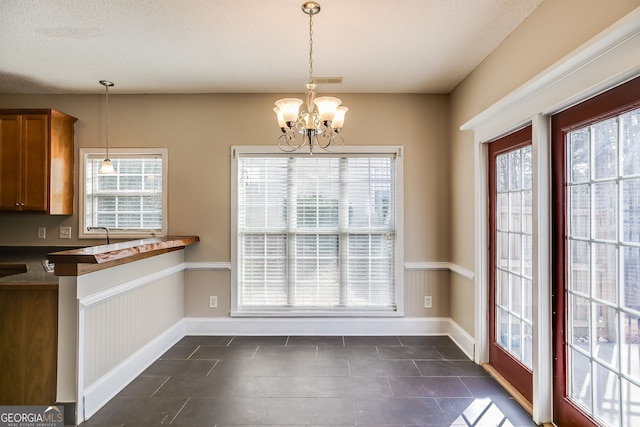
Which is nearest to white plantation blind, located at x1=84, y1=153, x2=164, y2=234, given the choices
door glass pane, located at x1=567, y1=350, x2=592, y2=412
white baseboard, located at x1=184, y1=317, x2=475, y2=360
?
white baseboard, located at x1=184, y1=317, x2=475, y2=360

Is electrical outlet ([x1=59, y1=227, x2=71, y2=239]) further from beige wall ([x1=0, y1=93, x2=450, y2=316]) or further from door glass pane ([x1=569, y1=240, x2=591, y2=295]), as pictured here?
door glass pane ([x1=569, y1=240, x2=591, y2=295])

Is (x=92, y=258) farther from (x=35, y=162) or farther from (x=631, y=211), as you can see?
(x=631, y=211)

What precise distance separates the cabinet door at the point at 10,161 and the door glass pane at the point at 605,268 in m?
4.64

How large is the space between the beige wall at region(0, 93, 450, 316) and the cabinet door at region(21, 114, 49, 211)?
0.36m

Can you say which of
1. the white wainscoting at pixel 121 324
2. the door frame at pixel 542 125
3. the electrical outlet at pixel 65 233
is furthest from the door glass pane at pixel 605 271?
the electrical outlet at pixel 65 233

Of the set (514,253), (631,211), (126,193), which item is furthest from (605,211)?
(126,193)

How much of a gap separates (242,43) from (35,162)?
2.46 metres

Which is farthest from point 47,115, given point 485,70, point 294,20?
point 485,70

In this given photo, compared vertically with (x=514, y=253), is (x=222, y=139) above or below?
above

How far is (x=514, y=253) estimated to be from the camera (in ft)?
8.46

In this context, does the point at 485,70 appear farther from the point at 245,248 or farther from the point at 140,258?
the point at 140,258

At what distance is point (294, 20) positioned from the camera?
236 centimetres

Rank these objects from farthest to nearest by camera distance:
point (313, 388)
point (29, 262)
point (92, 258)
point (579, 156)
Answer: point (29, 262)
point (313, 388)
point (92, 258)
point (579, 156)

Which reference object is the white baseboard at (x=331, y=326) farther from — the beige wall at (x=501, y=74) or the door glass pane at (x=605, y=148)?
the door glass pane at (x=605, y=148)
